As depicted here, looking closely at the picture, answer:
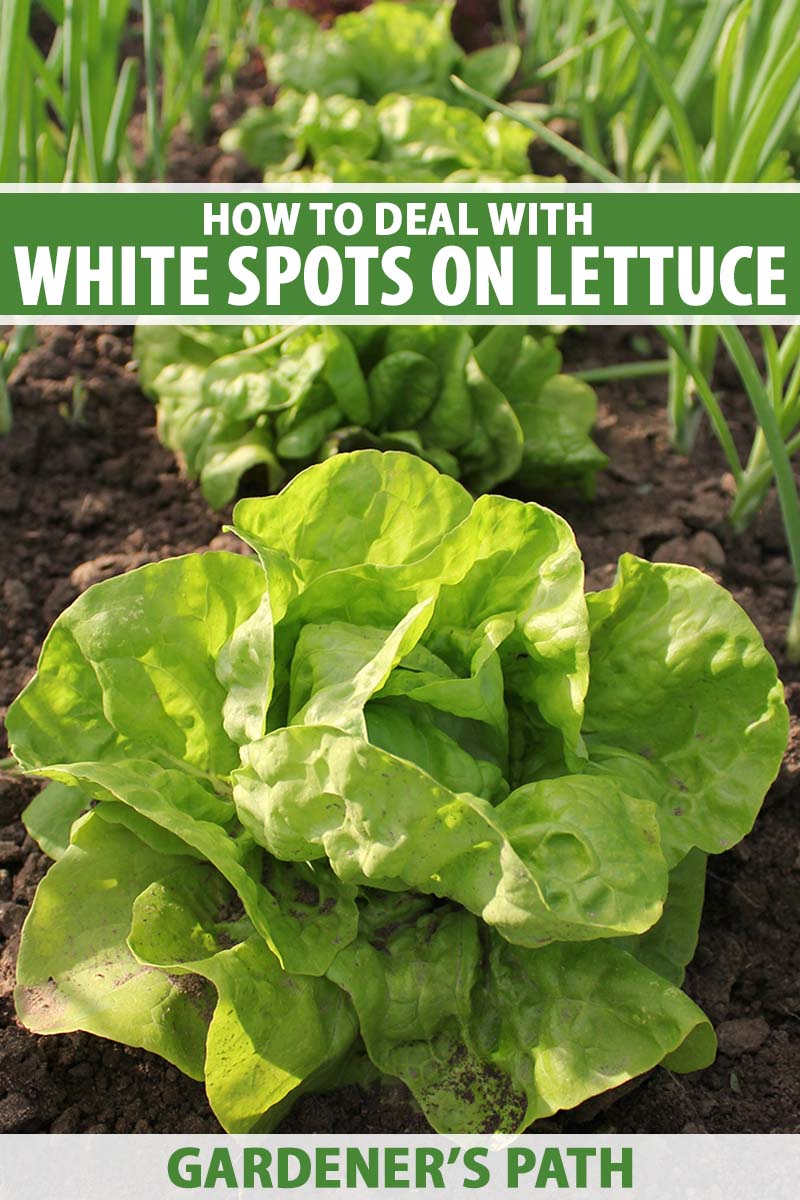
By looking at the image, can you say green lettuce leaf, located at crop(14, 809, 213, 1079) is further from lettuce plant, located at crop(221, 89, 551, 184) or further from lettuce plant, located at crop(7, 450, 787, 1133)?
lettuce plant, located at crop(221, 89, 551, 184)

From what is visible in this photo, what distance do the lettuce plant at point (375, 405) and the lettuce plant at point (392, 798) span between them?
922 millimetres

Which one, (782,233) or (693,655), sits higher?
(782,233)

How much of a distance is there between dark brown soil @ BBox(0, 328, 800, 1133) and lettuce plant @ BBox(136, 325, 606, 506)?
17cm

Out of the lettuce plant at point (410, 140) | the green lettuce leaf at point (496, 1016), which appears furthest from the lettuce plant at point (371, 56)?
the green lettuce leaf at point (496, 1016)

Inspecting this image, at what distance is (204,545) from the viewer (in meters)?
2.84

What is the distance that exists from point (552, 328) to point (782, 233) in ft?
2.21

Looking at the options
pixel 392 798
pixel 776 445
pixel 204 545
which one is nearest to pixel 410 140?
pixel 204 545

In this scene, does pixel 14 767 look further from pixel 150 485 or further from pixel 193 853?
pixel 150 485

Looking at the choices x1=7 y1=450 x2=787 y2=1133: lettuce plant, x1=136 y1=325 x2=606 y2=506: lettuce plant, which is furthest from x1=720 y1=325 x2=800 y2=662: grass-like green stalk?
x1=7 y1=450 x2=787 y2=1133: lettuce plant

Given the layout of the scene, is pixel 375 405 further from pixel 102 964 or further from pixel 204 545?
pixel 102 964

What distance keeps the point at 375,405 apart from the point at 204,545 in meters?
0.50

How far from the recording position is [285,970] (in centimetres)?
166

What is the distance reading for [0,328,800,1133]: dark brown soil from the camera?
1855 millimetres
